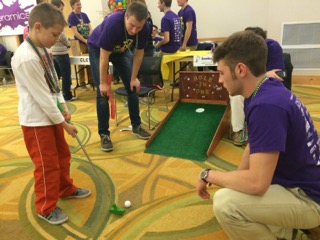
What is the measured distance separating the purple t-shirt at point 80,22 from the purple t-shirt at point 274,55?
141 inches

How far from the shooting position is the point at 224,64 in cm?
119

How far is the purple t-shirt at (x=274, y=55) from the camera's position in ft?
8.34

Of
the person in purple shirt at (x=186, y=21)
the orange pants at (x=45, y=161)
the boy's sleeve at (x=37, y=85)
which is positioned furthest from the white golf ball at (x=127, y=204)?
the person in purple shirt at (x=186, y=21)

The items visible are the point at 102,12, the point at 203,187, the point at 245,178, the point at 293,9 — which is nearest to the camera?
the point at 245,178

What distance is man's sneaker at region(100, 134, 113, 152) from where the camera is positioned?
9.02 feet

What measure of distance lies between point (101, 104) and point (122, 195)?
3.41 feet

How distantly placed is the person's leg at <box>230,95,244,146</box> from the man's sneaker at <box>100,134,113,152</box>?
1.22 meters

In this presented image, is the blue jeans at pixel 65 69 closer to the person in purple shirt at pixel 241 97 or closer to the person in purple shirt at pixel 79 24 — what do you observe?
the person in purple shirt at pixel 79 24

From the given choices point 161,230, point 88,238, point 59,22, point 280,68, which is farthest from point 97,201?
point 280,68

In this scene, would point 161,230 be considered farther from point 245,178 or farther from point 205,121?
point 205,121

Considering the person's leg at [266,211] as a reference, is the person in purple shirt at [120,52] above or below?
above

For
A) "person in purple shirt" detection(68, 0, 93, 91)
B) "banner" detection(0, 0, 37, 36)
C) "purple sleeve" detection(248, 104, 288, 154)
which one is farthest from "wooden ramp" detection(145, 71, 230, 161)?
"banner" detection(0, 0, 37, 36)

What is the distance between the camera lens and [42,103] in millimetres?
1592

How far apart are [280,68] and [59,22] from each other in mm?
1978
